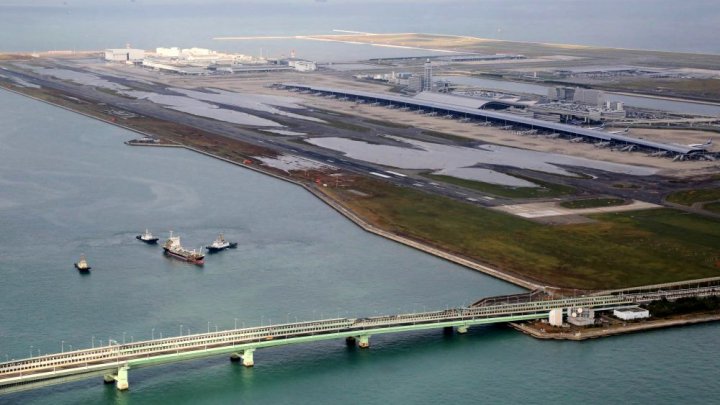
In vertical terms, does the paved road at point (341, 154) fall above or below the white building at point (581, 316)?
above

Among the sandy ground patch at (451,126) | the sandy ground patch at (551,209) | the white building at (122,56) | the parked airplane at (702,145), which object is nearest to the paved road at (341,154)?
the sandy ground patch at (551,209)

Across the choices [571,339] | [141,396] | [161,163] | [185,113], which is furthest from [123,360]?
[185,113]

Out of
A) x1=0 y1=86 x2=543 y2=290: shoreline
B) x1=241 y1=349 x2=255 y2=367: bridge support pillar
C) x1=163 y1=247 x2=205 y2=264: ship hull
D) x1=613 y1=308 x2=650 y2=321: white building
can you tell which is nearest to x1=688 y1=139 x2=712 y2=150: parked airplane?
x1=0 y1=86 x2=543 y2=290: shoreline

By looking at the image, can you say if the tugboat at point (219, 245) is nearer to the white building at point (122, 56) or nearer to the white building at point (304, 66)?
the white building at point (304, 66)

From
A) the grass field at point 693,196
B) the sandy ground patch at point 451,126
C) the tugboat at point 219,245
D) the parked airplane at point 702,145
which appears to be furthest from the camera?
the parked airplane at point 702,145

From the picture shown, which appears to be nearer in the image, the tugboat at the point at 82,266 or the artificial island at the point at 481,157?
the artificial island at the point at 481,157

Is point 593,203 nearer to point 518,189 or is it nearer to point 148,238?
point 518,189

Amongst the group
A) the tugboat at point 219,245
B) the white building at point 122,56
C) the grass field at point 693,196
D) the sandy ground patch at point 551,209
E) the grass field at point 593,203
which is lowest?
the tugboat at point 219,245
